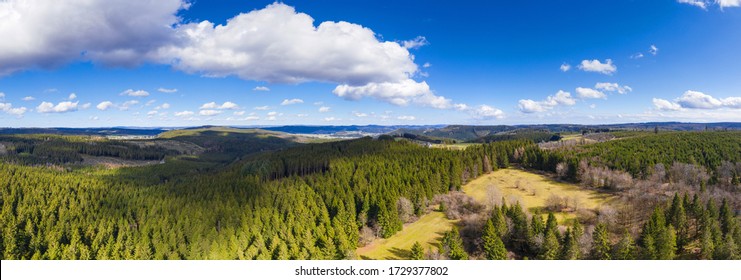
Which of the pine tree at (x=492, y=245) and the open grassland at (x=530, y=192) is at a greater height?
the open grassland at (x=530, y=192)

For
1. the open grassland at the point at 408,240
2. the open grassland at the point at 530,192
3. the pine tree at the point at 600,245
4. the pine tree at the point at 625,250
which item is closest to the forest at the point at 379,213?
the pine tree at the point at 600,245

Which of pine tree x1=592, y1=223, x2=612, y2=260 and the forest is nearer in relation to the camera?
pine tree x1=592, y1=223, x2=612, y2=260

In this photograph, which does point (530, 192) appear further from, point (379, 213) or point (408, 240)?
point (379, 213)

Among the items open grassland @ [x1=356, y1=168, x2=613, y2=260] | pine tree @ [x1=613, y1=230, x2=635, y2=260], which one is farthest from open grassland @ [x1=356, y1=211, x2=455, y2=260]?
pine tree @ [x1=613, y1=230, x2=635, y2=260]

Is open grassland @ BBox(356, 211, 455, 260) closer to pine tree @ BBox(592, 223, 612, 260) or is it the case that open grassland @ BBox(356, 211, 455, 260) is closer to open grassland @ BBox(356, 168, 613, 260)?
open grassland @ BBox(356, 168, 613, 260)

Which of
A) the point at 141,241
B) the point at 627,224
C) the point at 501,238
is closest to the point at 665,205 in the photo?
the point at 627,224

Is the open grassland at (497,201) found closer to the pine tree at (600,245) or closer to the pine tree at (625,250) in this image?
the pine tree at (600,245)
